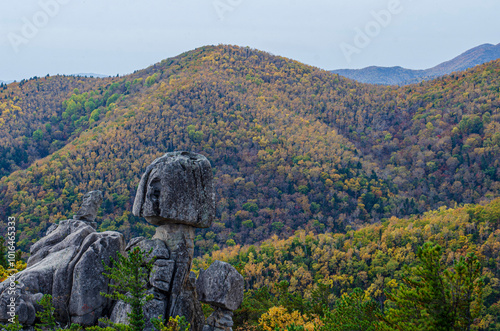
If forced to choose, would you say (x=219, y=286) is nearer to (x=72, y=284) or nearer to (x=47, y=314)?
(x=72, y=284)

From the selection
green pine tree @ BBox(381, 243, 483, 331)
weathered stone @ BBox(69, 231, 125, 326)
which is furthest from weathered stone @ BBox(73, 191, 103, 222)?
green pine tree @ BBox(381, 243, 483, 331)

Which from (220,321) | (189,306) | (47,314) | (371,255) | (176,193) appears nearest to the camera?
(47,314)

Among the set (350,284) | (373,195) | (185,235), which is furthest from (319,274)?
(185,235)

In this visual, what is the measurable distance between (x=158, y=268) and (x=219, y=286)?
4035mm

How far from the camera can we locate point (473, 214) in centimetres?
10575

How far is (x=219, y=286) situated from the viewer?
69.9 ft

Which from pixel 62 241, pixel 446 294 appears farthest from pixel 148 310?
pixel 446 294

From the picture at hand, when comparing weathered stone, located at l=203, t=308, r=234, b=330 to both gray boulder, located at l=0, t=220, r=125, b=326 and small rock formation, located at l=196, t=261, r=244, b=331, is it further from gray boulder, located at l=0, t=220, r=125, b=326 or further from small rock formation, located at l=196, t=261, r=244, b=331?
gray boulder, located at l=0, t=220, r=125, b=326

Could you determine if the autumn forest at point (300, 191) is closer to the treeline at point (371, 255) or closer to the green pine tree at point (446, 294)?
the treeline at point (371, 255)

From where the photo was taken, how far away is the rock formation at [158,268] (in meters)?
18.5

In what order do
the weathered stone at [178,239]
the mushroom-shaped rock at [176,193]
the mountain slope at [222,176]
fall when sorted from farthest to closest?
the mountain slope at [222,176] → the weathered stone at [178,239] → the mushroom-shaped rock at [176,193]

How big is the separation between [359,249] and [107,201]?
85.3 m

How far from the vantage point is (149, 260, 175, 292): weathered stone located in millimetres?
18906

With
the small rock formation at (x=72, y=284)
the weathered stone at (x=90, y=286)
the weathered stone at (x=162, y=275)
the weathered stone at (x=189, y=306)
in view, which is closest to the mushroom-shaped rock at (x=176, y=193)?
the weathered stone at (x=162, y=275)
